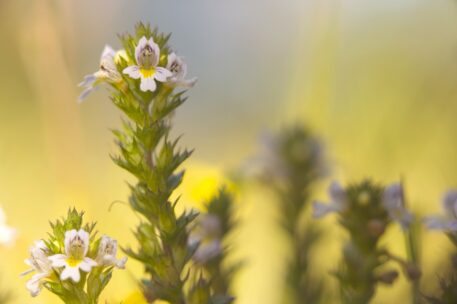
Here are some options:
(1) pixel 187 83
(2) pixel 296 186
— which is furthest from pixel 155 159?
(2) pixel 296 186

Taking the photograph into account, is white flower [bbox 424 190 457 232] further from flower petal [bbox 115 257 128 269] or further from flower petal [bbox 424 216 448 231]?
flower petal [bbox 115 257 128 269]

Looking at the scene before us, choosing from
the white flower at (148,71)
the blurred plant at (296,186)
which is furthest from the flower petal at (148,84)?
the blurred plant at (296,186)

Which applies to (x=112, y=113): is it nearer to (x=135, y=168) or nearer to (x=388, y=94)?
(x=388, y=94)

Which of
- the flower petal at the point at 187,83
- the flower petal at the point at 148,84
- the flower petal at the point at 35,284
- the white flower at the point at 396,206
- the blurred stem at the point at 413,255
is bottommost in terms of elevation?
the flower petal at the point at 35,284

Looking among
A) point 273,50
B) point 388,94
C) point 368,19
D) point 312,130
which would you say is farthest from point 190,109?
point 312,130

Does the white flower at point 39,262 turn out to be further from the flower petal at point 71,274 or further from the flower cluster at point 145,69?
the flower cluster at point 145,69

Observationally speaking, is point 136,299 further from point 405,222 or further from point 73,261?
point 405,222
